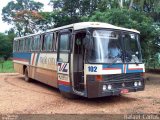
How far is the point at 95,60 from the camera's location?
34.4 feet

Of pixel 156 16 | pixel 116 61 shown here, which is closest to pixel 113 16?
pixel 156 16

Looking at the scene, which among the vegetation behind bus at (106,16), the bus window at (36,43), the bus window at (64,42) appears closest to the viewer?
the bus window at (64,42)

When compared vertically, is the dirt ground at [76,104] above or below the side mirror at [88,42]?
below

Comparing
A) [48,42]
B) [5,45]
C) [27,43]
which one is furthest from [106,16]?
[5,45]

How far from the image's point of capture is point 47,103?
11.1m

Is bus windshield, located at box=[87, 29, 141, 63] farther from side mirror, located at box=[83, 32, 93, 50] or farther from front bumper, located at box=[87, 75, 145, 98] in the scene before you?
front bumper, located at box=[87, 75, 145, 98]

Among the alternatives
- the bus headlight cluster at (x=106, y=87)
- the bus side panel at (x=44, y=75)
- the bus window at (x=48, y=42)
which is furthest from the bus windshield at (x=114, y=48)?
the bus window at (x=48, y=42)

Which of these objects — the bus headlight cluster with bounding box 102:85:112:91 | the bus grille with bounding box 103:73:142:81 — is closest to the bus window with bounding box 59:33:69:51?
the bus grille with bounding box 103:73:142:81

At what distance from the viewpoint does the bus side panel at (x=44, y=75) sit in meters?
13.3

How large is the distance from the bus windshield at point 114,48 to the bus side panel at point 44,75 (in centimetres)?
308

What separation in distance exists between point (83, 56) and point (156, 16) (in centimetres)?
1360

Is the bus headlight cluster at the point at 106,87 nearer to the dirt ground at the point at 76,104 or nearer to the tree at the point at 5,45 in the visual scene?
the dirt ground at the point at 76,104

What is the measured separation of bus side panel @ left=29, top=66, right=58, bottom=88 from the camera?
13301 millimetres

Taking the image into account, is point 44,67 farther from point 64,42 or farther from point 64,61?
point 64,61
